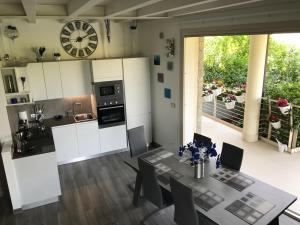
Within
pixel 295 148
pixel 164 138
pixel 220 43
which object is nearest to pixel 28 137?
pixel 164 138

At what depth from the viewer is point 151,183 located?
3.07 meters

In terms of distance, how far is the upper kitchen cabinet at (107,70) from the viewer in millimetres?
4953

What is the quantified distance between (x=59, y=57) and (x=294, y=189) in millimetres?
4723

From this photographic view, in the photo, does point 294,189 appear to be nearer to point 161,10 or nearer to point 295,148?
point 295,148

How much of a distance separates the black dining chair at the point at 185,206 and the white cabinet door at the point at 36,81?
3.30 meters

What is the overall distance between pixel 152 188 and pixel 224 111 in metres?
4.59

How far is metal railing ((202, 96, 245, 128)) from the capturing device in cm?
662

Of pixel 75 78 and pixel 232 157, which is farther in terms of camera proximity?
pixel 75 78

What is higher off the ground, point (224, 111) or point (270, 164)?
point (224, 111)

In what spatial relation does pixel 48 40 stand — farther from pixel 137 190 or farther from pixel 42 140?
pixel 137 190

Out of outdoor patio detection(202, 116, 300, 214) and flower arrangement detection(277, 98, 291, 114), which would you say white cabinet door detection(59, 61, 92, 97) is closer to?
outdoor patio detection(202, 116, 300, 214)

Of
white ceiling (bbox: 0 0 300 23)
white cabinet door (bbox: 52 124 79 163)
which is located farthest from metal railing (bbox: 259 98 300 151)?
white cabinet door (bbox: 52 124 79 163)

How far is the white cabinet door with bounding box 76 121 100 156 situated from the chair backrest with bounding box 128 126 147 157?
1320 mm

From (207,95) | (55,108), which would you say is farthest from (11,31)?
(207,95)
